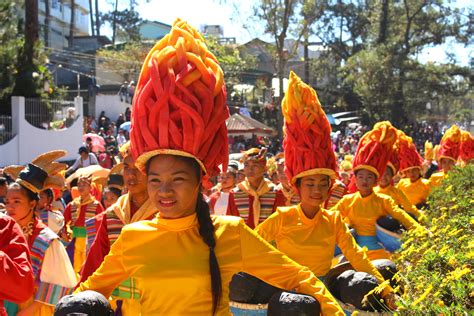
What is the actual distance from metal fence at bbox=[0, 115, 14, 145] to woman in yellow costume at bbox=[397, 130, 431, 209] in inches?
496

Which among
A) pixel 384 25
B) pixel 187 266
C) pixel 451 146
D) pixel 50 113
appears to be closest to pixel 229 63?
pixel 384 25

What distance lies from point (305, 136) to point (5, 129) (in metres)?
15.9

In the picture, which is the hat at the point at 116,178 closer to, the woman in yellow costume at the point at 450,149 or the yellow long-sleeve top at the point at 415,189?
the yellow long-sleeve top at the point at 415,189

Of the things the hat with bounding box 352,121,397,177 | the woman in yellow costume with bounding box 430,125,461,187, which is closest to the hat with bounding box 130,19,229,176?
the hat with bounding box 352,121,397,177

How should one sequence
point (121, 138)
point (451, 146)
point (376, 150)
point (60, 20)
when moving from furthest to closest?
point (60, 20) < point (121, 138) < point (451, 146) < point (376, 150)

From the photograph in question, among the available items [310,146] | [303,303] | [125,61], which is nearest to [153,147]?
[303,303]

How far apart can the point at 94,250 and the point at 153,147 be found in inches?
55.7

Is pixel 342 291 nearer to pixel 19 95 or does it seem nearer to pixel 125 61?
pixel 19 95

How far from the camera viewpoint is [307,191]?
5215mm

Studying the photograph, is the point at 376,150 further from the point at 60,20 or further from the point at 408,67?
the point at 60,20

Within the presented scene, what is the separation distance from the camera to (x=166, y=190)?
9.96 feet

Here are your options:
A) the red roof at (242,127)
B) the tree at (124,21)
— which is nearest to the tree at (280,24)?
the red roof at (242,127)

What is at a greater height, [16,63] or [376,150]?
[16,63]

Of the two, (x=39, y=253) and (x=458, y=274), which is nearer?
(x=458, y=274)
